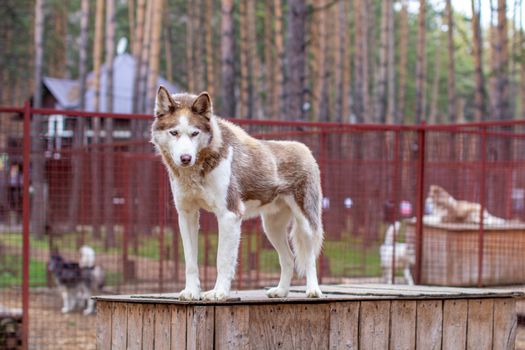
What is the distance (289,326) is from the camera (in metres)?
6.62

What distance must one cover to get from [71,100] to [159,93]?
3787 centimetres

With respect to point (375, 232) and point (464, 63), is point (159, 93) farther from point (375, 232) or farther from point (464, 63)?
point (464, 63)

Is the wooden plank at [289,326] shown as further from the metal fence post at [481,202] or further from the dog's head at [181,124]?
the metal fence post at [481,202]

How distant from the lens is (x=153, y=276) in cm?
1201

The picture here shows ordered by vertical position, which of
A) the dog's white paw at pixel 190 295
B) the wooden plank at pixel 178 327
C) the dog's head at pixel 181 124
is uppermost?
the dog's head at pixel 181 124

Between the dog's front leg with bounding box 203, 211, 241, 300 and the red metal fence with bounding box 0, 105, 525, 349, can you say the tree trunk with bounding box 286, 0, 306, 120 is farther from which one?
the dog's front leg with bounding box 203, 211, 241, 300

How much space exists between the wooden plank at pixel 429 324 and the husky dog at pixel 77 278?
22.9 feet

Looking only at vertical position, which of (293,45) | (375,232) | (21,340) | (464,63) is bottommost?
(21,340)

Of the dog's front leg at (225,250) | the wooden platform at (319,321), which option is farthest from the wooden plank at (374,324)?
the dog's front leg at (225,250)

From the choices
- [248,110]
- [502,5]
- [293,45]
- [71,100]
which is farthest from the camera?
[71,100]

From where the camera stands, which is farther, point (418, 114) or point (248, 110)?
point (248, 110)

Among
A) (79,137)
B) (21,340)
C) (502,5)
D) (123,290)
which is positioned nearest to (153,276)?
(123,290)

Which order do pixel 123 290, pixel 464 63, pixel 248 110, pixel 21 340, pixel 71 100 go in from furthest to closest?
pixel 464 63
pixel 71 100
pixel 248 110
pixel 123 290
pixel 21 340

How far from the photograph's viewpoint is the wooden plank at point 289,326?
21.2ft
